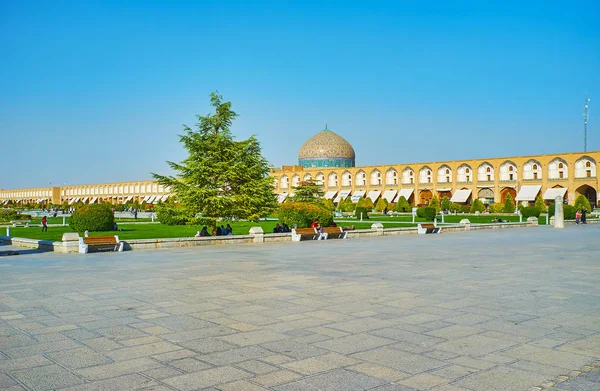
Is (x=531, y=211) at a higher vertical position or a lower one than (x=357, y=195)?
lower

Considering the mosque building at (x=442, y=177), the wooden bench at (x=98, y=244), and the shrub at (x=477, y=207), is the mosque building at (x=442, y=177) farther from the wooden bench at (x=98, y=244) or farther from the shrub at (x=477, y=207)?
the wooden bench at (x=98, y=244)

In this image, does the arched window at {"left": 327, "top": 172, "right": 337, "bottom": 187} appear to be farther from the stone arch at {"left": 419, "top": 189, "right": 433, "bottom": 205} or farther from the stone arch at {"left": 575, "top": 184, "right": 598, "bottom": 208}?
the stone arch at {"left": 575, "top": 184, "right": 598, "bottom": 208}

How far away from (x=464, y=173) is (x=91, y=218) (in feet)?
149

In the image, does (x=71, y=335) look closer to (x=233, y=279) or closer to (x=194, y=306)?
(x=194, y=306)

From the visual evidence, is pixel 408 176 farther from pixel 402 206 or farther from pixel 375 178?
pixel 402 206

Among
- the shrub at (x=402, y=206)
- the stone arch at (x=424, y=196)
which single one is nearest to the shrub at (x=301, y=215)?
the shrub at (x=402, y=206)

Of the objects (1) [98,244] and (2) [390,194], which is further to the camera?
(2) [390,194]

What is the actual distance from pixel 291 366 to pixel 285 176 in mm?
72953

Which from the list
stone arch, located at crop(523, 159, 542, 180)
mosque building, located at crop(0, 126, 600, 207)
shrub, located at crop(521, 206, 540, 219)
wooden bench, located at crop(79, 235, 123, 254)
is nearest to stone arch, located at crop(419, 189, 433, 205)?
mosque building, located at crop(0, 126, 600, 207)

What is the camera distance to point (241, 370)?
407 cm

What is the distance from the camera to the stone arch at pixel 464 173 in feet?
195

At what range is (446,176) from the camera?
61.5 m

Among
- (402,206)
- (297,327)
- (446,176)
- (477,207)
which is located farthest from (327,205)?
(297,327)

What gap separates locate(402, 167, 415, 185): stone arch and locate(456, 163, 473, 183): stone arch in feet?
18.9
